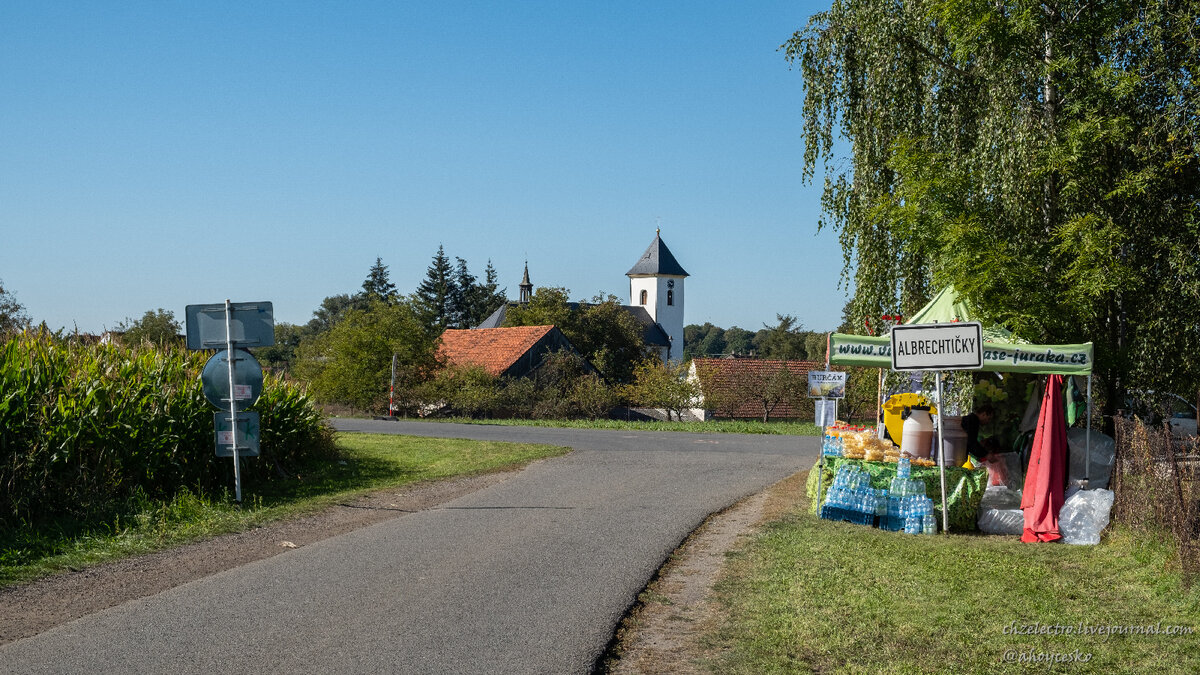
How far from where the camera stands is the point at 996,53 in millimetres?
14516

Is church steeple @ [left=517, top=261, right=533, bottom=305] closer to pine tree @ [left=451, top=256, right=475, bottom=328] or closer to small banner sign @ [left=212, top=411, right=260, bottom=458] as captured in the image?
pine tree @ [left=451, top=256, right=475, bottom=328]

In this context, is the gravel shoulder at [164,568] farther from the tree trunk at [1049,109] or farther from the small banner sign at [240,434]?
the tree trunk at [1049,109]

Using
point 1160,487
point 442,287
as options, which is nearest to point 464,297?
point 442,287

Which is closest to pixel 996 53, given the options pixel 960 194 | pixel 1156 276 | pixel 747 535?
pixel 960 194

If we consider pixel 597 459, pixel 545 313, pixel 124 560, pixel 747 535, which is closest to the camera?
pixel 124 560

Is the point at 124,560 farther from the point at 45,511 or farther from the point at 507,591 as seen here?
the point at 507,591

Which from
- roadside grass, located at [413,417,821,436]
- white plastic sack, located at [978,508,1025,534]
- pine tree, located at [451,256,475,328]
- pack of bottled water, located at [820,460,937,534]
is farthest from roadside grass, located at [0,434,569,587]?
pine tree, located at [451,256,475,328]

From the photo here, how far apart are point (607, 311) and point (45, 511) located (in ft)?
215

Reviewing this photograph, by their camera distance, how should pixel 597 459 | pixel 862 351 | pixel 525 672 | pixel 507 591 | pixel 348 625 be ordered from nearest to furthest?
pixel 525 672 → pixel 348 625 → pixel 507 591 → pixel 862 351 → pixel 597 459

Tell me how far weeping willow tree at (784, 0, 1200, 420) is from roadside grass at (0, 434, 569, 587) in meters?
8.41

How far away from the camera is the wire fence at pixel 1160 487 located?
8.39 m

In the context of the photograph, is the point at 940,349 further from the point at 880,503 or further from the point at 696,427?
the point at 696,427

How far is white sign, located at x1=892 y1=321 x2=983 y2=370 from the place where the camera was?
10961mm

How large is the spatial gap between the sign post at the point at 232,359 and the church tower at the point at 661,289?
11600 centimetres
